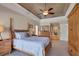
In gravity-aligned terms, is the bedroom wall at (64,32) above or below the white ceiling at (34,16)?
below

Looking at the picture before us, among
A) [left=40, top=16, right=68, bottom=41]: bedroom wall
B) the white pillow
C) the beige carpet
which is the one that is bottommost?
the beige carpet

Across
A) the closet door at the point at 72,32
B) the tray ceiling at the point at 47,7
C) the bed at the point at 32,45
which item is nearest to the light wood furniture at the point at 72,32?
the closet door at the point at 72,32

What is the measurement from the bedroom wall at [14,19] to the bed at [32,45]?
0.31 m

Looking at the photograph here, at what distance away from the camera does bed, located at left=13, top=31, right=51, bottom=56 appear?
2.46 m

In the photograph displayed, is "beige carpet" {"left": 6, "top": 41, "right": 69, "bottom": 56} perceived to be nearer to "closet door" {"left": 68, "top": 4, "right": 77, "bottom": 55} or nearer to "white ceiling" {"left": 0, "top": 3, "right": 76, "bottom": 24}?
"closet door" {"left": 68, "top": 4, "right": 77, "bottom": 55}

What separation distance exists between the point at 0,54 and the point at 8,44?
0.30 metres

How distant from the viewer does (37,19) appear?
2.76 m

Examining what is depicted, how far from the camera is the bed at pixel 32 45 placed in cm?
246

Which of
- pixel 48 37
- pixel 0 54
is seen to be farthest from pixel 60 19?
pixel 0 54

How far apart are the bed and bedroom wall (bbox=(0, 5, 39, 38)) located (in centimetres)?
31

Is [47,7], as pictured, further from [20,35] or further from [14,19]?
[20,35]

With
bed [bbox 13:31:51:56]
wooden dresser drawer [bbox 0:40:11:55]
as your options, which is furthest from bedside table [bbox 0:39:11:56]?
bed [bbox 13:31:51:56]

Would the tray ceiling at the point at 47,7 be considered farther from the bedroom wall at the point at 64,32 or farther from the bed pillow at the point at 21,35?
the bed pillow at the point at 21,35

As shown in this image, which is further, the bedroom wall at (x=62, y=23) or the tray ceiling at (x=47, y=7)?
the bedroom wall at (x=62, y=23)
